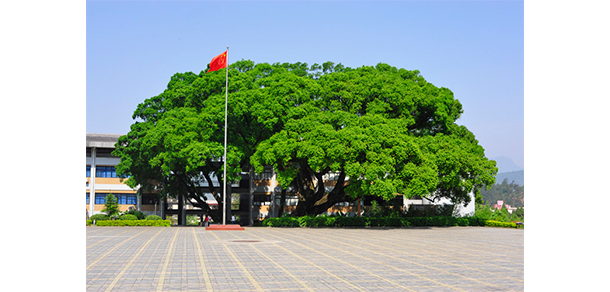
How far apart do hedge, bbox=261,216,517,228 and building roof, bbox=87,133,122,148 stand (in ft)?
64.6

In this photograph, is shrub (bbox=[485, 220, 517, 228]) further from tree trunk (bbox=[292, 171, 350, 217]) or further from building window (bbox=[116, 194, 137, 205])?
building window (bbox=[116, 194, 137, 205])

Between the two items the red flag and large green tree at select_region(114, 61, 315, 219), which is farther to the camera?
large green tree at select_region(114, 61, 315, 219)

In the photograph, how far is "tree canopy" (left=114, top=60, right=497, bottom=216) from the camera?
94.1 ft

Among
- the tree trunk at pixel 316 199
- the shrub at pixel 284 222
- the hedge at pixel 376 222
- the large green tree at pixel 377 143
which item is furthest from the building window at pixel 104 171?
the large green tree at pixel 377 143

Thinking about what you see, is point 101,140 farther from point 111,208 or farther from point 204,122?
point 204,122

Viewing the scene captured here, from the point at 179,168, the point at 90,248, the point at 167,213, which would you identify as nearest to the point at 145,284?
the point at 90,248

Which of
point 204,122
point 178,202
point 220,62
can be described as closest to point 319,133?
point 220,62

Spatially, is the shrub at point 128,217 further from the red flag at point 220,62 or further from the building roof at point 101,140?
the building roof at point 101,140

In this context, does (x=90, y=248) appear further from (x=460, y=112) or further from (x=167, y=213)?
(x=167, y=213)

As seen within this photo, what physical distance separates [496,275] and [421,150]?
808 inches

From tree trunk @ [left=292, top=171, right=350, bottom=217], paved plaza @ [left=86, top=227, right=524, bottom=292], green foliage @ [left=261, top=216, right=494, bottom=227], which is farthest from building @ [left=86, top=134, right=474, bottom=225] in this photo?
paved plaza @ [left=86, top=227, right=524, bottom=292]

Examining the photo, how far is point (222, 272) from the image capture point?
36.0 ft

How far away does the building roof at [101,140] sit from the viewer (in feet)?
157

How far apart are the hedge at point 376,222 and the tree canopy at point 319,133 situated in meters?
1.66
